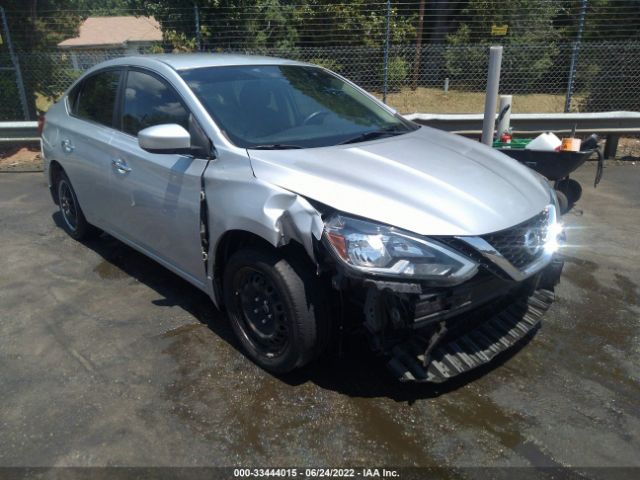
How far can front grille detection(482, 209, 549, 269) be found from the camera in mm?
2738

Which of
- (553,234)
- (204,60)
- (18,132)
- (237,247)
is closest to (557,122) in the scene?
(553,234)

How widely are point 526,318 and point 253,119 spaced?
2057mm

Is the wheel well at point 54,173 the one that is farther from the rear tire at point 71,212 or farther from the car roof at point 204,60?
the car roof at point 204,60

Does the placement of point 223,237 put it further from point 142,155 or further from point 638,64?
point 638,64

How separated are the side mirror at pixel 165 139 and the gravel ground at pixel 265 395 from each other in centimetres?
126

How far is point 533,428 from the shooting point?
2771mm

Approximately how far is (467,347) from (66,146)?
3.84 meters

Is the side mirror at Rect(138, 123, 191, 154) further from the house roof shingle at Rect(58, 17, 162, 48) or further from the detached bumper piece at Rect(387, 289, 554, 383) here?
the house roof shingle at Rect(58, 17, 162, 48)

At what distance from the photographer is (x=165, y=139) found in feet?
10.4

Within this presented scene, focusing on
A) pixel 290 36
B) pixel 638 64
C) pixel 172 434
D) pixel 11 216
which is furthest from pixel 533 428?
pixel 290 36

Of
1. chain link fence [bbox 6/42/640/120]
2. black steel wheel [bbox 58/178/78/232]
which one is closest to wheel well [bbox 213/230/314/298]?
black steel wheel [bbox 58/178/78/232]

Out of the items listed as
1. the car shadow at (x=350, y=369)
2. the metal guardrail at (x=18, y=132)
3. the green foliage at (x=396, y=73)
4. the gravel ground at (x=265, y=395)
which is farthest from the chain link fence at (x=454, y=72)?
the gravel ground at (x=265, y=395)

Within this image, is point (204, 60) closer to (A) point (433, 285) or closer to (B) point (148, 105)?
(B) point (148, 105)

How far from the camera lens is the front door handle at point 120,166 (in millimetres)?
3901
